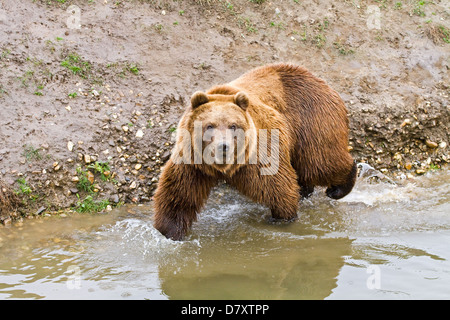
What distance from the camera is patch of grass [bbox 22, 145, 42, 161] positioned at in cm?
656

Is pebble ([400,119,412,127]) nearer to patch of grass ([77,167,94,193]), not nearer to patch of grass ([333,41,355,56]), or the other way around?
patch of grass ([333,41,355,56])

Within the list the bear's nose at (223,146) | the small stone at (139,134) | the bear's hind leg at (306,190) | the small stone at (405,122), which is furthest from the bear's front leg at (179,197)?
the small stone at (405,122)

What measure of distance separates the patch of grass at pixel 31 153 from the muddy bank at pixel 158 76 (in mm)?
12

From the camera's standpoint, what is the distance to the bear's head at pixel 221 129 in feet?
17.0

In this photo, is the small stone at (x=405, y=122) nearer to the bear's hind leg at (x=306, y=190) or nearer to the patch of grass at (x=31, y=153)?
the bear's hind leg at (x=306, y=190)

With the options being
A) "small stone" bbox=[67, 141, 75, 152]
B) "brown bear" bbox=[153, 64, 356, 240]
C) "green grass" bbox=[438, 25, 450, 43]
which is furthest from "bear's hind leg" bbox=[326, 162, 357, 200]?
"green grass" bbox=[438, 25, 450, 43]

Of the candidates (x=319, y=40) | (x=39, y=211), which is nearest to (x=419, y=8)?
(x=319, y=40)

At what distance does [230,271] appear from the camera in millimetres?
5262

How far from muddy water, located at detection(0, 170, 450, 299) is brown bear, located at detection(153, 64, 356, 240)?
1.14 ft

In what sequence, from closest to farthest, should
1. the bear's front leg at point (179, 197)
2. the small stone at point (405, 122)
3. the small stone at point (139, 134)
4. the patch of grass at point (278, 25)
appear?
the bear's front leg at point (179, 197)
the small stone at point (139, 134)
the small stone at point (405, 122)
the patch of grass at point (278, 25)

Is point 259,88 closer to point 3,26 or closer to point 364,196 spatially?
point 364,196

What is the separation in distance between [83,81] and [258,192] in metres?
3.24

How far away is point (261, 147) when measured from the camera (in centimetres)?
570

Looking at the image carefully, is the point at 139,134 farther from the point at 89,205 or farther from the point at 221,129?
the point at 221,129
